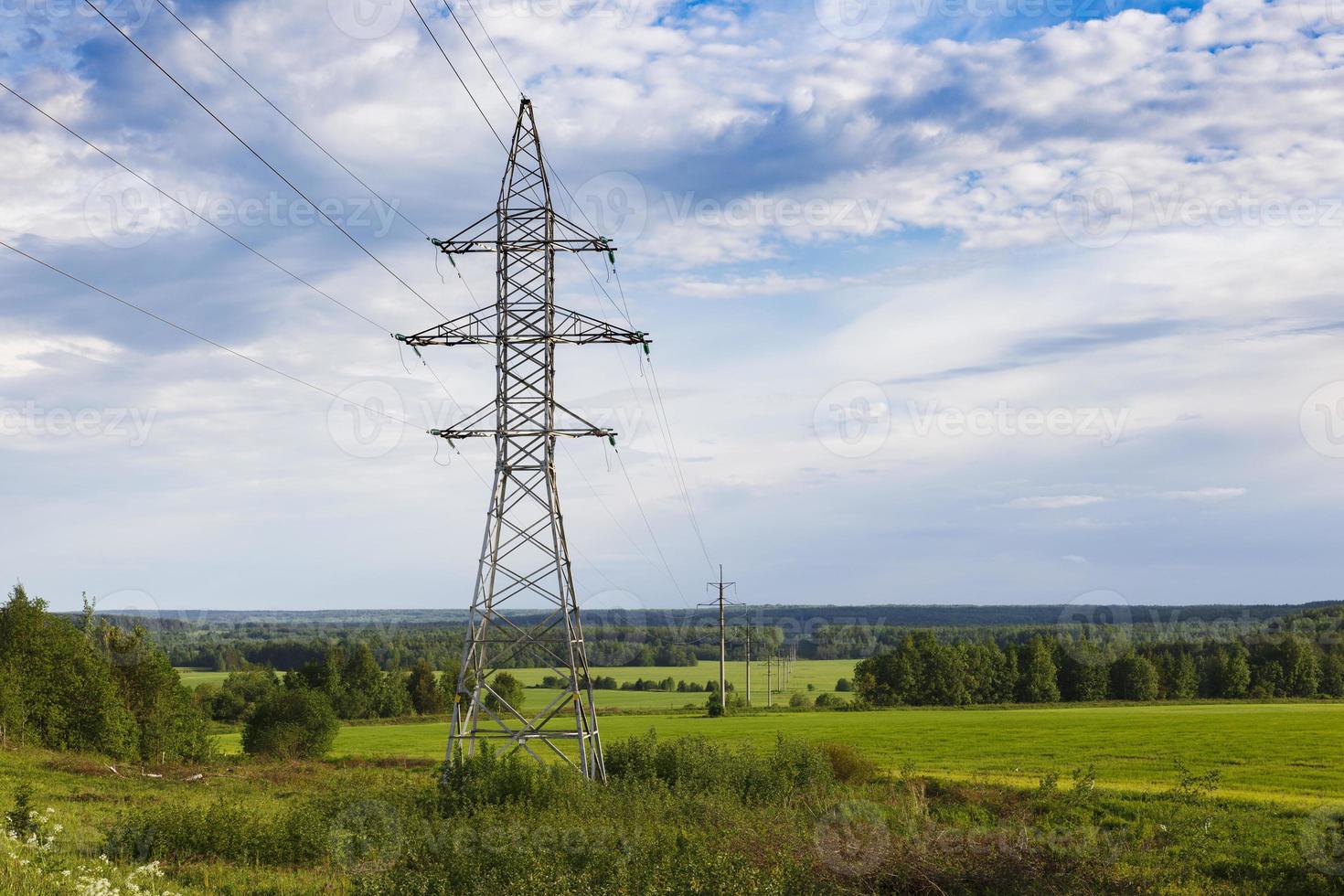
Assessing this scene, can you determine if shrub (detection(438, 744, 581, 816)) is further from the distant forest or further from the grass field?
the grass field

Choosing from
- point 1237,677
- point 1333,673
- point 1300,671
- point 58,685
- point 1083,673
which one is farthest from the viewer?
point 1083,673

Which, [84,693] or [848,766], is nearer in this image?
[848,766]

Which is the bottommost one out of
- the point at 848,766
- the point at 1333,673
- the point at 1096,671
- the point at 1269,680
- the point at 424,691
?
the point at 424,691

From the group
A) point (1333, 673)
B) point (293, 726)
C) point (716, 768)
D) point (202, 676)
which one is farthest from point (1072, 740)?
point (202, 676)

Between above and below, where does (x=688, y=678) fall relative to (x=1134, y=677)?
below

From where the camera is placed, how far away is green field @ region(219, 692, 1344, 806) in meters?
35.9

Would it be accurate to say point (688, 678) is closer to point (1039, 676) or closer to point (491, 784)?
point (1039, 676)

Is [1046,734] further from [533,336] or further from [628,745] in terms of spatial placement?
[533,336]

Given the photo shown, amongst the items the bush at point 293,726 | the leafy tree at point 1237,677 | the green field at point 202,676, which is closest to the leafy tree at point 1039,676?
the leafy tree at point 1237,677

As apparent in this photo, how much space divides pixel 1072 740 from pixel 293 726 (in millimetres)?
47159

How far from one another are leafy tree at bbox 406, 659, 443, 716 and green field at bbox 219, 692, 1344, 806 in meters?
20.0

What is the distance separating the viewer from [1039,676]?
10050 cm

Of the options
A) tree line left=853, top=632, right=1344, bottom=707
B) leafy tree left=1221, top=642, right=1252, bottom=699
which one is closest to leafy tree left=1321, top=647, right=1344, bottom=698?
tree line left=853, top=632, right=1344, bottom=707

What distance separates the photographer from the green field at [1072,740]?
118 feet
